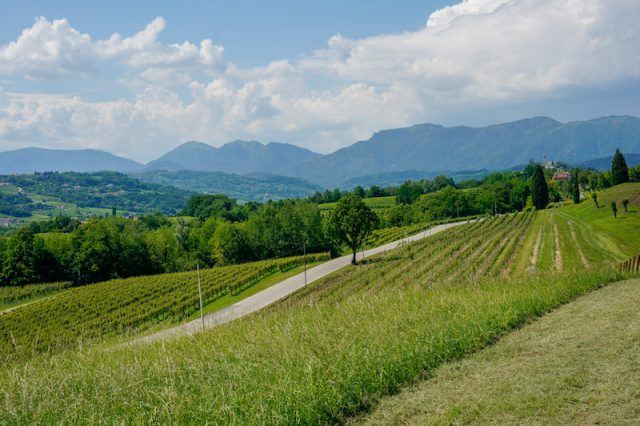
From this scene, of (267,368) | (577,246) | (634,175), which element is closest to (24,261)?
(577,246)

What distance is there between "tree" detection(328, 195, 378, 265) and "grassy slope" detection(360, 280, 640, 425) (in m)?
47.1

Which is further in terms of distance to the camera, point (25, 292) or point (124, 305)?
point (25, 292)

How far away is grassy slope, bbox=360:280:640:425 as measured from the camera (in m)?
6.12

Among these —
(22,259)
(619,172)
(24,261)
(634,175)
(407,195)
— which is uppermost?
(619,172)

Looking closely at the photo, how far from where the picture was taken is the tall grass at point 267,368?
21.3ft

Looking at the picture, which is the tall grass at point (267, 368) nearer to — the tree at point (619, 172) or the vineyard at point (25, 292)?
the vineyard at point (25, 292)

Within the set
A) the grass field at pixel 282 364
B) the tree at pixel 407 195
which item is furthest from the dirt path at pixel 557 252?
the tree at pixel 407 195

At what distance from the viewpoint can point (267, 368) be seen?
25.3ft

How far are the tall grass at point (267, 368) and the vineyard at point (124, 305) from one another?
26426 millimetres

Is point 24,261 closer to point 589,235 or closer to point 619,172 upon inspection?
point 589,235

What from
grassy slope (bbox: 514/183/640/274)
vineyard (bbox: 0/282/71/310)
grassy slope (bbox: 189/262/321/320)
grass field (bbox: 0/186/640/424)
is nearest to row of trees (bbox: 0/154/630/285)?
vineyard (bbox: 0/282/71/310)

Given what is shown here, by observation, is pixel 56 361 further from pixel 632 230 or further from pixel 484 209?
pixel 484 209

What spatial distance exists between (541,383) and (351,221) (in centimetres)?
5016

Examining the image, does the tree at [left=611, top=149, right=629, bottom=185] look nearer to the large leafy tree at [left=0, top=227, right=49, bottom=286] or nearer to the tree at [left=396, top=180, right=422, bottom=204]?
the tree at [left=396, top=180, right=422, bottom=204]
